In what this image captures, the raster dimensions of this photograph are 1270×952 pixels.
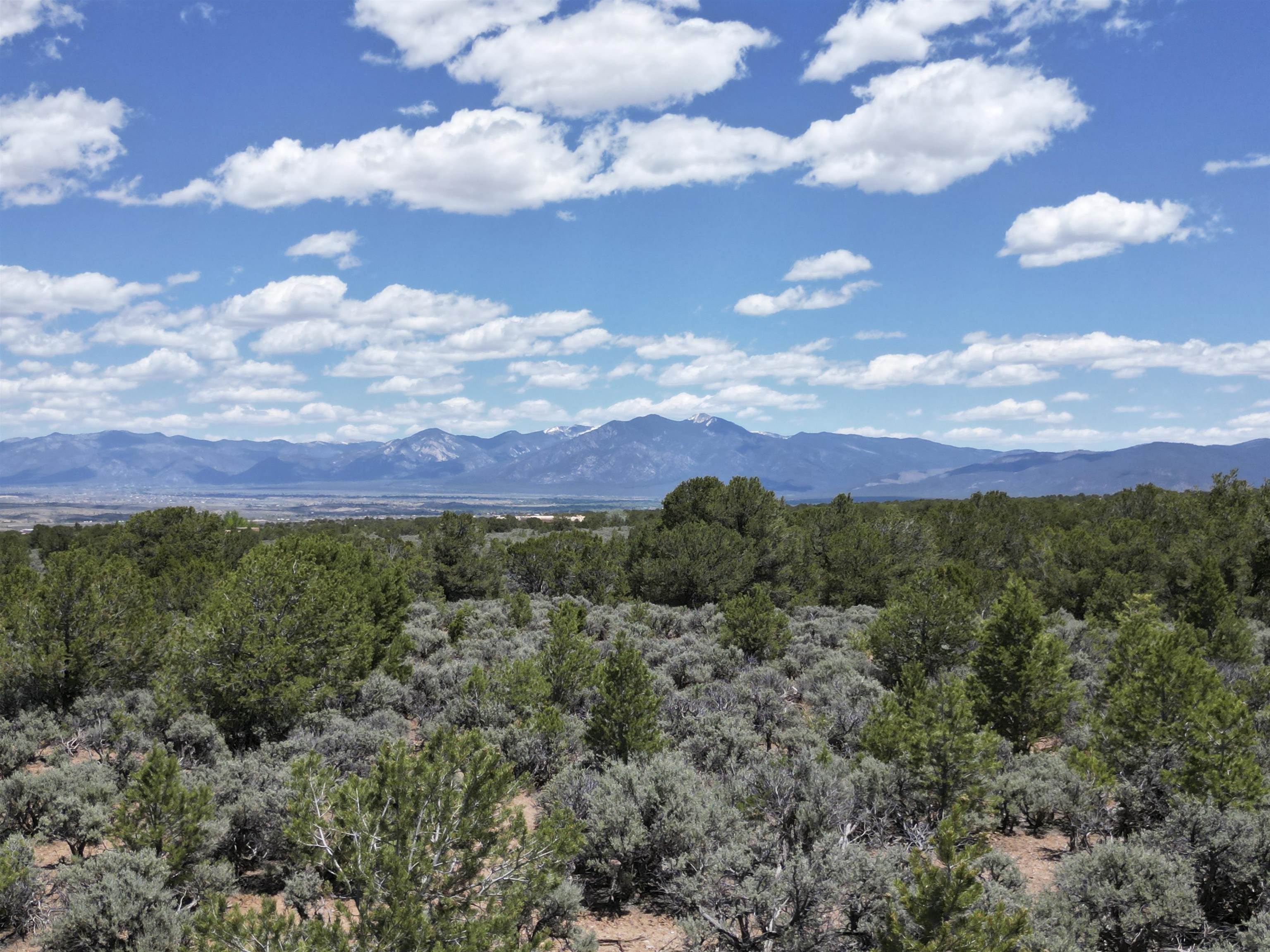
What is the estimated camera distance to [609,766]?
13.8 meters

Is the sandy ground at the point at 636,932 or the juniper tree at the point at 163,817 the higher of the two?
the juniper tree at the point at 163,817

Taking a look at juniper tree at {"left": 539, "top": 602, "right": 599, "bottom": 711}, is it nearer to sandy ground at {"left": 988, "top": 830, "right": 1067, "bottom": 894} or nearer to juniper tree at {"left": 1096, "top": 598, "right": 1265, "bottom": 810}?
sandy ground at {"left": 988, "top": 830, "right": 1067, "bottom": 894}

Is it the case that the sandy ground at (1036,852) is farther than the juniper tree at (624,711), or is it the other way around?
the juniper tree at (624,711)

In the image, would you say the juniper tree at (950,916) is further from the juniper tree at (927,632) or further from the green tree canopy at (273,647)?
the juniper tree at (927,632)

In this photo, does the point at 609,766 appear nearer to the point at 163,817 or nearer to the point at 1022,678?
the point at 163,817

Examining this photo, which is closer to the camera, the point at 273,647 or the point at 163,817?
the point at 163,817

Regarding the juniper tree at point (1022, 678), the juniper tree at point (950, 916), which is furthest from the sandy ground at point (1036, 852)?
the juniper tree at point (950, 916)

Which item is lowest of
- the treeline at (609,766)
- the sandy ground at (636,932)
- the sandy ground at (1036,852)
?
the sandy ground at (1036,852)

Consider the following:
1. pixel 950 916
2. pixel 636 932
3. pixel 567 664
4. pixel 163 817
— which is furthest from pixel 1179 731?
pixel 163 817

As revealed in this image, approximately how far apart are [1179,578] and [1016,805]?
28.7 metres

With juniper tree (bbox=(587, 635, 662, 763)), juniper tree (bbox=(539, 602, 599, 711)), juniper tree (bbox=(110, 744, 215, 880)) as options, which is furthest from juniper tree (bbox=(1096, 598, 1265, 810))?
juniper tree (bbox=(110, 744, 215, 880))

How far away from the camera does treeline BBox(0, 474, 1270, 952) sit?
8312 millimetres

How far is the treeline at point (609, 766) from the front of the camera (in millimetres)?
8312

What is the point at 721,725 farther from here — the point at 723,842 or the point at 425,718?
the point at 425,718
